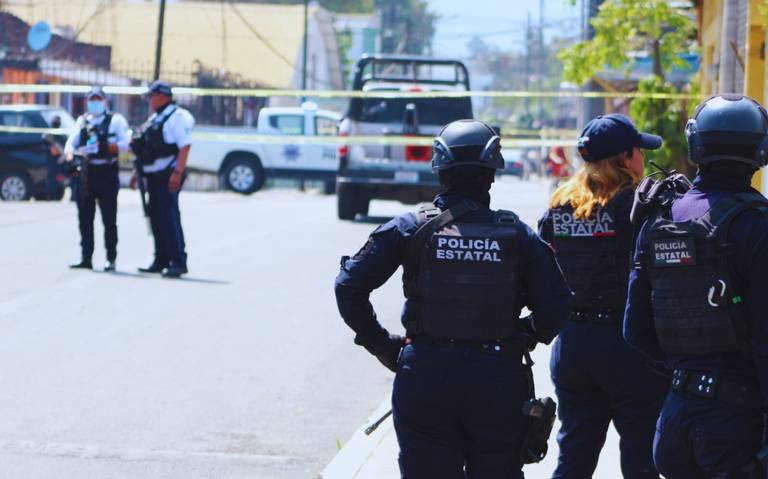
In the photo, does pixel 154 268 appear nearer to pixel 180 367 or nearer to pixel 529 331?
pixel 180 367

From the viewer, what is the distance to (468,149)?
4.75 m

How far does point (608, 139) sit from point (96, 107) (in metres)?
9.99

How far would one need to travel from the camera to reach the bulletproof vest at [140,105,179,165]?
567 inches

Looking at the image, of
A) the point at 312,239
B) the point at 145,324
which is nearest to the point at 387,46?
the point at 312,239

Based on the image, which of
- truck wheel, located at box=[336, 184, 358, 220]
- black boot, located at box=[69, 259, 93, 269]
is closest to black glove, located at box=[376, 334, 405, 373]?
black boot, located at box=[69, 259, 93, 269]


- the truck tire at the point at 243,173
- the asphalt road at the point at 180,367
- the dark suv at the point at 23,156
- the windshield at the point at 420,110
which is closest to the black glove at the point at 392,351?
the asphalt road at the point at 180,367

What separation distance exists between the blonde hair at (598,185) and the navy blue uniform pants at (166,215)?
29.7 feet

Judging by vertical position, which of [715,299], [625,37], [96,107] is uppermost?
[625,37]

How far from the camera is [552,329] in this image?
480cm

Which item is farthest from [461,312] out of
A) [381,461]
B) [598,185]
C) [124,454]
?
[124,454]

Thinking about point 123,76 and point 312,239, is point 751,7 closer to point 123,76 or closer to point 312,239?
point 312,239

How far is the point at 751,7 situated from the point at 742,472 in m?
11.6

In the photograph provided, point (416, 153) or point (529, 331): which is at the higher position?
point (416, 153)

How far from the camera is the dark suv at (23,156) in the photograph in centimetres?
2731
